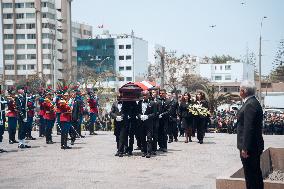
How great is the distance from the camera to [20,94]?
1797 centimetres

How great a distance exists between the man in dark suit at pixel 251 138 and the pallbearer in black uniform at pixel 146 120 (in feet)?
21.5

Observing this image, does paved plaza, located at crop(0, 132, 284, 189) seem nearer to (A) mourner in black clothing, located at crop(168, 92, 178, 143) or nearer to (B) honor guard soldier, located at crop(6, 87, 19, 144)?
(B) honor guard soldier, located at crop(6, 87, 19, 144)

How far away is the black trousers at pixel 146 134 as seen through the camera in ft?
47.4

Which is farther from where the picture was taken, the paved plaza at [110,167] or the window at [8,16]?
the window at [8,16]

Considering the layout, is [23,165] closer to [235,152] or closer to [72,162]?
[72,162]

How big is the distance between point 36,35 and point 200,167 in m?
95.0

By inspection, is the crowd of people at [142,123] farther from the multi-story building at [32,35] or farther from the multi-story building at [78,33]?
the multi-story building at [78,33]

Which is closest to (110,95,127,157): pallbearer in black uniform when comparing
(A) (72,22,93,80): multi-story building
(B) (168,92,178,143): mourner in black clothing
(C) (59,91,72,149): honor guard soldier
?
(C) (59,91,72,149): honor guard soldier

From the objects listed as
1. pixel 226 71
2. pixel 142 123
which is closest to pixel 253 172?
pixel 142 123

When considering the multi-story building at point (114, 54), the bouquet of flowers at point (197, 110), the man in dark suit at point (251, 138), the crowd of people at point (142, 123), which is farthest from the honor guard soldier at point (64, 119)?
the multi-story building at point (114, 54)

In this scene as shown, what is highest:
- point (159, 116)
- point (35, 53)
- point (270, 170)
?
point (35, 53)

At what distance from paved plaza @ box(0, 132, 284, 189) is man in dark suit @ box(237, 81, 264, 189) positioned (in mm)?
1735

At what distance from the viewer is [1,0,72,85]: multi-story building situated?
101812mm

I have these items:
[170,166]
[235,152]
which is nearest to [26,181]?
[170,166]
